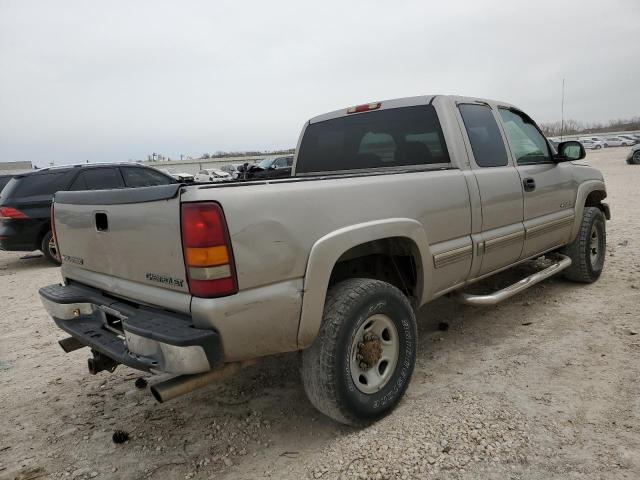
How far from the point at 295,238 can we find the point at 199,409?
1522 millimetres

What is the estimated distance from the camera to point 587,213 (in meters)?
4.84

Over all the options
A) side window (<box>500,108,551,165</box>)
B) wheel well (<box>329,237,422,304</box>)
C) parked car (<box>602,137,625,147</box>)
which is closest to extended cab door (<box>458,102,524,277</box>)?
side window (<box>500,108,551,165</box>)

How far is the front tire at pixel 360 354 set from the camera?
2354 millimetres

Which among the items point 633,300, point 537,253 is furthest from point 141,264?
point 633,300

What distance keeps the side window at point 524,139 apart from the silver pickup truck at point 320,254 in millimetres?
67

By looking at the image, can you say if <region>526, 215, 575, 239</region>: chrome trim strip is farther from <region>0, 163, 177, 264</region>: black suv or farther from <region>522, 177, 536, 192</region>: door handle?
<region>0, 163, 177, 264</region>: black suv

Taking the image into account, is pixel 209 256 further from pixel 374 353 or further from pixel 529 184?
pixel 529 184

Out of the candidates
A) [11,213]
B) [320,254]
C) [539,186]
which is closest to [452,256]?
[320,254]

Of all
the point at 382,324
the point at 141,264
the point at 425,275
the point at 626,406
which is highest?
the point at 141,264

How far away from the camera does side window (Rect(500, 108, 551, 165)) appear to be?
3.98 meters

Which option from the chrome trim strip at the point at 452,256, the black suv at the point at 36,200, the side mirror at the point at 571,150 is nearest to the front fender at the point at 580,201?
the side mirror at the point at 571,150

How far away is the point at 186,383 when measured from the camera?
2.11 meters

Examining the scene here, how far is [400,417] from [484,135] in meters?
2.32

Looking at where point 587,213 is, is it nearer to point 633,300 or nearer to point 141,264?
point 633,300
